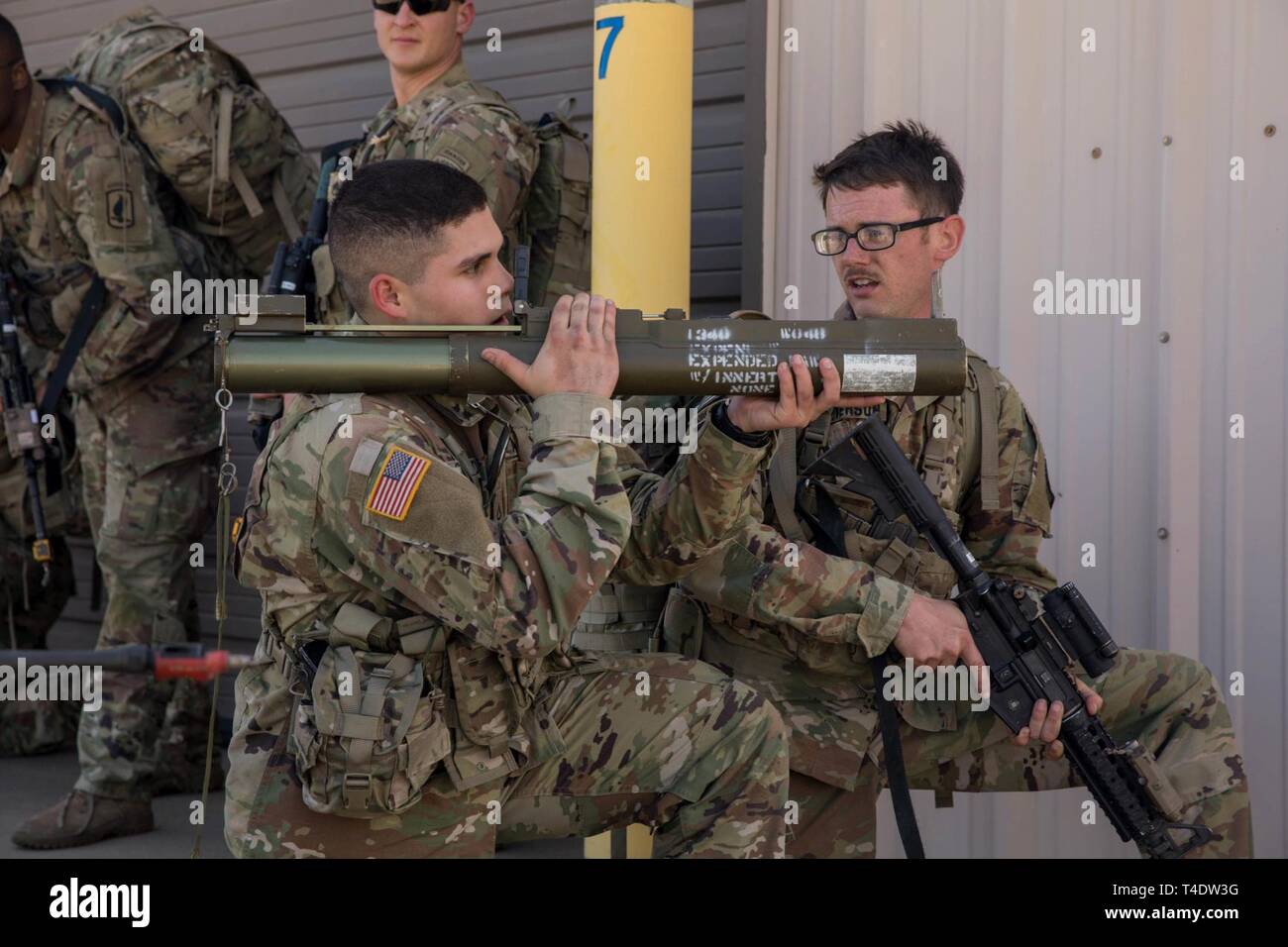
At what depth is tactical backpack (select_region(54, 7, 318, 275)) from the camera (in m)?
4.77

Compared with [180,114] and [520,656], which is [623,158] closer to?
[520,656]

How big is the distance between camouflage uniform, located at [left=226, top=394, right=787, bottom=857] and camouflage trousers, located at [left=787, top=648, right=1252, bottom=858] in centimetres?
46

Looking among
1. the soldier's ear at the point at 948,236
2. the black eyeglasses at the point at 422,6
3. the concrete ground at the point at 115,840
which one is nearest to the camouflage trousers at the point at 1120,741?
the soldier's ear at the point at 948,236

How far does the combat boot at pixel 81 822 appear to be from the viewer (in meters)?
4.31

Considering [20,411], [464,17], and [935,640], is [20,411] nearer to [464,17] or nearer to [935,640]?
[464,17]

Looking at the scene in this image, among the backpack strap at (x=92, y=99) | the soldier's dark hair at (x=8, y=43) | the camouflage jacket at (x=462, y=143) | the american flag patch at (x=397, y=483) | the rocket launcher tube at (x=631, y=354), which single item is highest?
the soldier's dark hair at (x=8, y=43)

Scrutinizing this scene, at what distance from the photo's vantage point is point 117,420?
187 inches

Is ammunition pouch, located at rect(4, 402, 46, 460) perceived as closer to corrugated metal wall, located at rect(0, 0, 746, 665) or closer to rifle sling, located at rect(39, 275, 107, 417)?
rifle sling, located at rect(39, 275, 107, 417)

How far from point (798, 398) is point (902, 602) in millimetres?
587

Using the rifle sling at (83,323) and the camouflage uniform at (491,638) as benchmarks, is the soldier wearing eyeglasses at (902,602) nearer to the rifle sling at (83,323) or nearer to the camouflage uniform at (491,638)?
the camouflage uniform at (491,638)

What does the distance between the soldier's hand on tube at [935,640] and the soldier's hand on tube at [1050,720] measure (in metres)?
0.14

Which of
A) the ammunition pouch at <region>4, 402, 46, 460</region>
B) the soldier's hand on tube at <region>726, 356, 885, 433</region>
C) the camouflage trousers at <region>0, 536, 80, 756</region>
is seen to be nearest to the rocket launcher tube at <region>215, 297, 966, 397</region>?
the soldier's hand on tube at <region>726, 356, 885, 433</region>

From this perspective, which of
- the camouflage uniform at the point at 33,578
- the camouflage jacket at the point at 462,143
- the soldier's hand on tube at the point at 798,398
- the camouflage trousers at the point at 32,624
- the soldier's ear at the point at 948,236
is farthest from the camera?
the camouflage trousers at the point at 32,624
